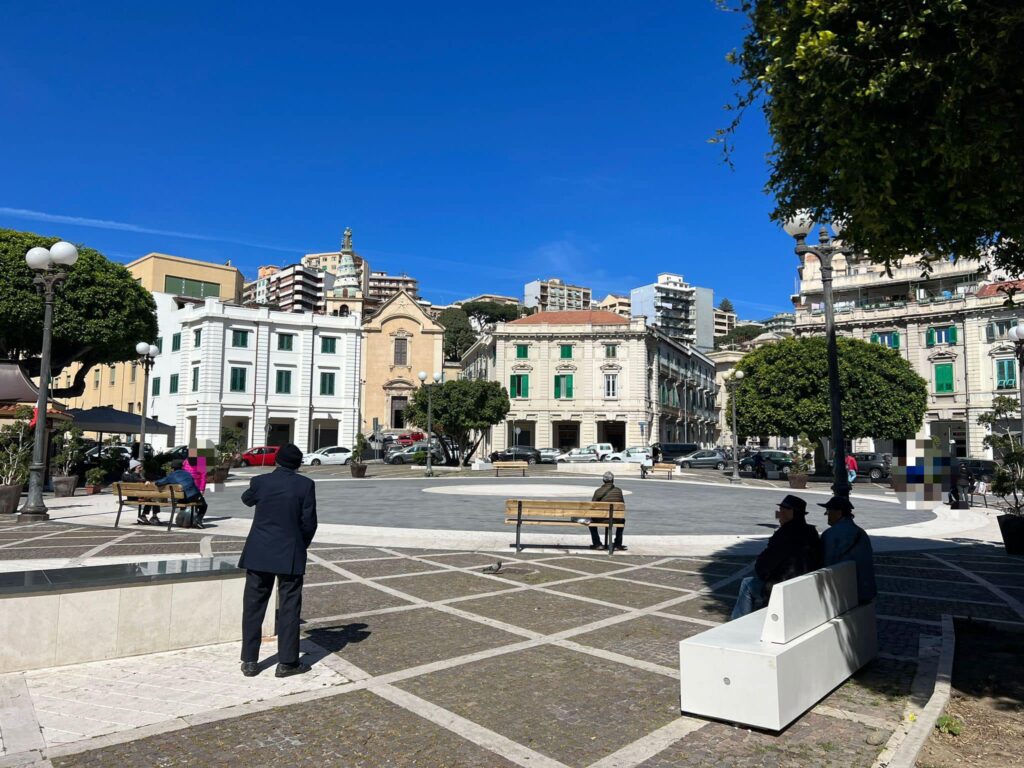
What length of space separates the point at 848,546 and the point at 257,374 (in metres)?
48.3

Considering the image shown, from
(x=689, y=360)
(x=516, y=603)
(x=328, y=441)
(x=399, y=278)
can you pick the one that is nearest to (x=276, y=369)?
(x=328, y=441)

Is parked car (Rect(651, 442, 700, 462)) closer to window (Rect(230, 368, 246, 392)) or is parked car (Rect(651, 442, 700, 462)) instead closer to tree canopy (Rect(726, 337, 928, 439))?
tree canopy (Rect(726, 337, 928, 439))

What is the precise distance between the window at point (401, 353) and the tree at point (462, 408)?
13967mm

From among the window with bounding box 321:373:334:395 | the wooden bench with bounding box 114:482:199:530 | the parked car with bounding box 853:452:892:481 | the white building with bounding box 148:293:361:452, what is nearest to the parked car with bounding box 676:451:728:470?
the parked car with bounding box 853:452:892:481

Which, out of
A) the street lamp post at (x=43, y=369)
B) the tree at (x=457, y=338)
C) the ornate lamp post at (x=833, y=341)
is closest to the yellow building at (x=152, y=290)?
the tree at (x=457, y=338)

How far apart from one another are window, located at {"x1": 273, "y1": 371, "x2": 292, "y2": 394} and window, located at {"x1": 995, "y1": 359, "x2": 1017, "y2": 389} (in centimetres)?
5162

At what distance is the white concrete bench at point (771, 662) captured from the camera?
4207mm

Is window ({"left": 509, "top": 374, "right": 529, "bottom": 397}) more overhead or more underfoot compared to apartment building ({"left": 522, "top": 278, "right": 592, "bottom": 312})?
more underfoot

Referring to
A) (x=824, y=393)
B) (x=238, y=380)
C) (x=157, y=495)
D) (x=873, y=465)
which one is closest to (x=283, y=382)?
(x=238, y=380)

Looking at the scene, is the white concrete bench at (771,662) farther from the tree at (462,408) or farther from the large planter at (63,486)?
the tree at (462,408)

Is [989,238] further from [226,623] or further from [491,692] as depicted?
[226,623]

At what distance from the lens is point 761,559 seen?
19.8 ft

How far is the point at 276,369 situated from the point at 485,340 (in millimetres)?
18021

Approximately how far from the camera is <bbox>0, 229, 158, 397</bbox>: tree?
29078mm
